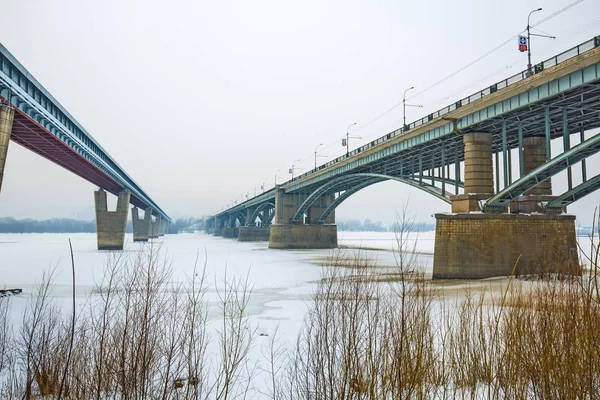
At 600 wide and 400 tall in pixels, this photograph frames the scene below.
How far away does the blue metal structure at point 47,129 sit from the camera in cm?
2498

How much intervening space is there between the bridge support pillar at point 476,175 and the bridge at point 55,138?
1015 inches

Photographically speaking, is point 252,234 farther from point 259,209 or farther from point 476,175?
point 476,175

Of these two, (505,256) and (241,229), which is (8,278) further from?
(241,229)

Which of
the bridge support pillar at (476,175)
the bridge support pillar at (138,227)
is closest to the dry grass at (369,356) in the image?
the bridge support pillar at (476,175)

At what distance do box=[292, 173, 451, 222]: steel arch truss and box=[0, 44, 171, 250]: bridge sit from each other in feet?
88.5

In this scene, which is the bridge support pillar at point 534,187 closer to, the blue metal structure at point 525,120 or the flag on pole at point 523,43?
Answer: the blue metal structure at point 525,120

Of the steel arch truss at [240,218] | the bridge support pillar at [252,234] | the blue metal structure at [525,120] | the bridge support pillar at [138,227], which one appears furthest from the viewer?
the steel arch truss at [240,218]

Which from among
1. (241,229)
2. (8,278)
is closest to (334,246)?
(241,229)

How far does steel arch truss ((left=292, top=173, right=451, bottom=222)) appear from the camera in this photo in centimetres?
3544

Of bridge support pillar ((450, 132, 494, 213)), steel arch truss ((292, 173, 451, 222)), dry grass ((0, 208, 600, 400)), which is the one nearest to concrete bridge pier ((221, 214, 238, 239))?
steel arch truss ((292, 173, 451, 222))

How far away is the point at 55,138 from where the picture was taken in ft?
122

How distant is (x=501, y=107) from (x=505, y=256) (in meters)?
8.72

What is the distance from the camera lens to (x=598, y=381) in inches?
205

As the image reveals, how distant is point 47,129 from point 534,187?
118 feet
